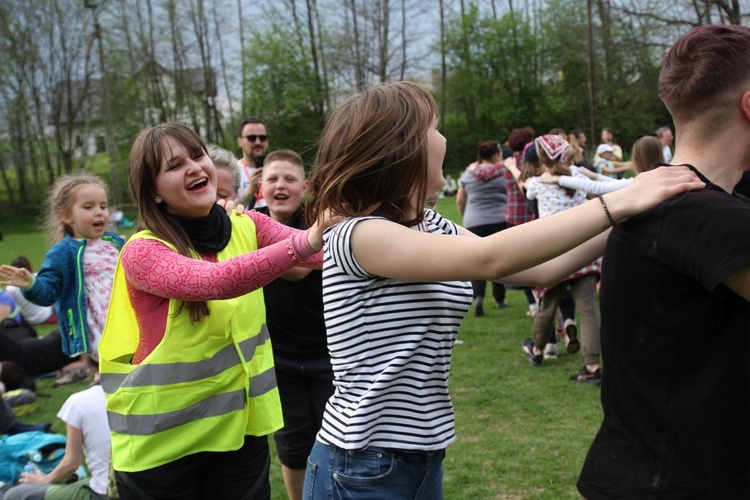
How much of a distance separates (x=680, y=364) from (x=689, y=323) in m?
0.09

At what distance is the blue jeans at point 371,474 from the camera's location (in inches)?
72.6

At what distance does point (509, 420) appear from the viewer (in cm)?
564

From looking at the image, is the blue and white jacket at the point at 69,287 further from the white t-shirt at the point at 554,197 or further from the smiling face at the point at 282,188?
the white t-shirt at the point at 554,197

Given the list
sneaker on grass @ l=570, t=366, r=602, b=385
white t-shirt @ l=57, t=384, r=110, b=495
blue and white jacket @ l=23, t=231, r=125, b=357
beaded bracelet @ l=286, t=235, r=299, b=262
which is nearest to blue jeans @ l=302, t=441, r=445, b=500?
beaded bracelet @ l=286, t=235, r=299, b=262

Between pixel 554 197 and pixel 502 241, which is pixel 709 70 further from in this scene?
pixel 554 197

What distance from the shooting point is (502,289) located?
10.1m

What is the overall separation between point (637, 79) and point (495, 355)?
33.4 m

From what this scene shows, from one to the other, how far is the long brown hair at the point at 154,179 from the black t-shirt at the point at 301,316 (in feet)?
3.70

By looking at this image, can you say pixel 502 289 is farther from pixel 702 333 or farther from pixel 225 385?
pixel 702 333

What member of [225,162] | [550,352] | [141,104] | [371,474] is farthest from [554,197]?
[141,104]

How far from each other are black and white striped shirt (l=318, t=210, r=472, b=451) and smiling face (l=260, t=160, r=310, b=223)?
198 cm

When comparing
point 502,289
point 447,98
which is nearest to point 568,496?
point 502,289

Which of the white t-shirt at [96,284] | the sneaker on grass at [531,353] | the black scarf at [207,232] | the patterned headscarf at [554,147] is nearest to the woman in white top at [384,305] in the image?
the black scarf at [207,232]

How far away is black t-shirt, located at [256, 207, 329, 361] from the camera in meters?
3.72
